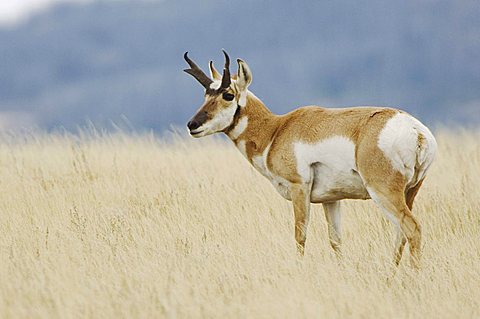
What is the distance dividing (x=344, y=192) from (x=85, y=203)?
3.98m

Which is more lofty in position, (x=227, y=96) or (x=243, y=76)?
(x=243, y=76)

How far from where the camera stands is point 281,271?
26.1 ft

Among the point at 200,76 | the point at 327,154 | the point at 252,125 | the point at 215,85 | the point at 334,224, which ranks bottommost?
the point at 334,224

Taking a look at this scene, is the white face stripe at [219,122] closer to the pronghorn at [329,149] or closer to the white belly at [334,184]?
the pronghorn at [329,149]

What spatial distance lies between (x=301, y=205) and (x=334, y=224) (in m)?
0.67

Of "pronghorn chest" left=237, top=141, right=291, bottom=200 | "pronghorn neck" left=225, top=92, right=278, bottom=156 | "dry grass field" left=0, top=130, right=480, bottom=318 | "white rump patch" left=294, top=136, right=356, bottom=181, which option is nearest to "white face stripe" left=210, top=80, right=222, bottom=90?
"pronghorn neck" left=225, top=92, right=278, bottom=156

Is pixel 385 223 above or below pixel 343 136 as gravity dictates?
below

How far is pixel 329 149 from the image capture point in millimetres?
8359

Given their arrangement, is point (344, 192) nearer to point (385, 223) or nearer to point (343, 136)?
point (343, 136)

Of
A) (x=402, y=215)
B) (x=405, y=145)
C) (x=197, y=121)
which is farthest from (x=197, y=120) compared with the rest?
(x=402, y=215)

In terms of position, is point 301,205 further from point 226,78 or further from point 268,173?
point 226,78

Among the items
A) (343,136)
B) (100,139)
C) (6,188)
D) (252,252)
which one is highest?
(100,139)

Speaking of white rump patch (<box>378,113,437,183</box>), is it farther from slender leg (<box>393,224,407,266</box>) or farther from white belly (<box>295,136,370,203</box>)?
slender leg (<box>393,224,407,266</box>)

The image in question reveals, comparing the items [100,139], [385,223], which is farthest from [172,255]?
[100,139]
